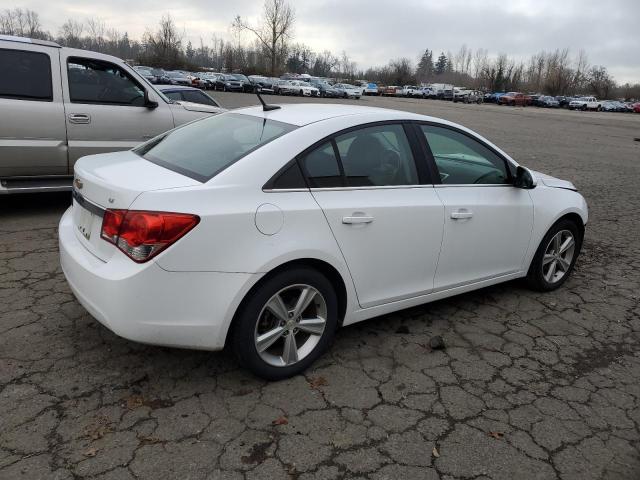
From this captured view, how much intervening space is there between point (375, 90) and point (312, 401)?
71.7m

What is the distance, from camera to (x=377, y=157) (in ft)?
11.7

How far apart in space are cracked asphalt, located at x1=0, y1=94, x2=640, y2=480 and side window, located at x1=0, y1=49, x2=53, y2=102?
234 centimetres

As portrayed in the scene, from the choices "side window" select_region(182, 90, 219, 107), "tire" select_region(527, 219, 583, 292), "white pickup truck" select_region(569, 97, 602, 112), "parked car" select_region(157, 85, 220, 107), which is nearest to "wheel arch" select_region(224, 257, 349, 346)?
"tire" select_region(527, 219, 583, 292)

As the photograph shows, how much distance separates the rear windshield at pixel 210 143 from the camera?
10.3 ft

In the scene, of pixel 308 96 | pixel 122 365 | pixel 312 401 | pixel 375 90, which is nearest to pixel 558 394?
pixel 312 401

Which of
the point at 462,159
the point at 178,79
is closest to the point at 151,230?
the point at 462,159

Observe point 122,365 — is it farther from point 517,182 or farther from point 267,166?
point 517,182

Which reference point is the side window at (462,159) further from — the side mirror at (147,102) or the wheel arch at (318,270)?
the side mirror at (147,102)

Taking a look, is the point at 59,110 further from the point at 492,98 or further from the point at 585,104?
the point at 492,98

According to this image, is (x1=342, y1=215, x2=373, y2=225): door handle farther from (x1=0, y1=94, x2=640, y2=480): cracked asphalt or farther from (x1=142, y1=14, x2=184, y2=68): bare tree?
(x1=142, y1=14, x2=184, y2=68): bare tree

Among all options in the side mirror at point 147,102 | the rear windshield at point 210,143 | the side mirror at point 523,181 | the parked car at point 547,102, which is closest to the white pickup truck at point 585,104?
the parked car at point 547,102

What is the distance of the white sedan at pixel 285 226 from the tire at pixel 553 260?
1.28ft

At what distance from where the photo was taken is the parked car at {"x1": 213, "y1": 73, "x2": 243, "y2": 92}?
159 feet

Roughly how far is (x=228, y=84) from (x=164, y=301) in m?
48.7
